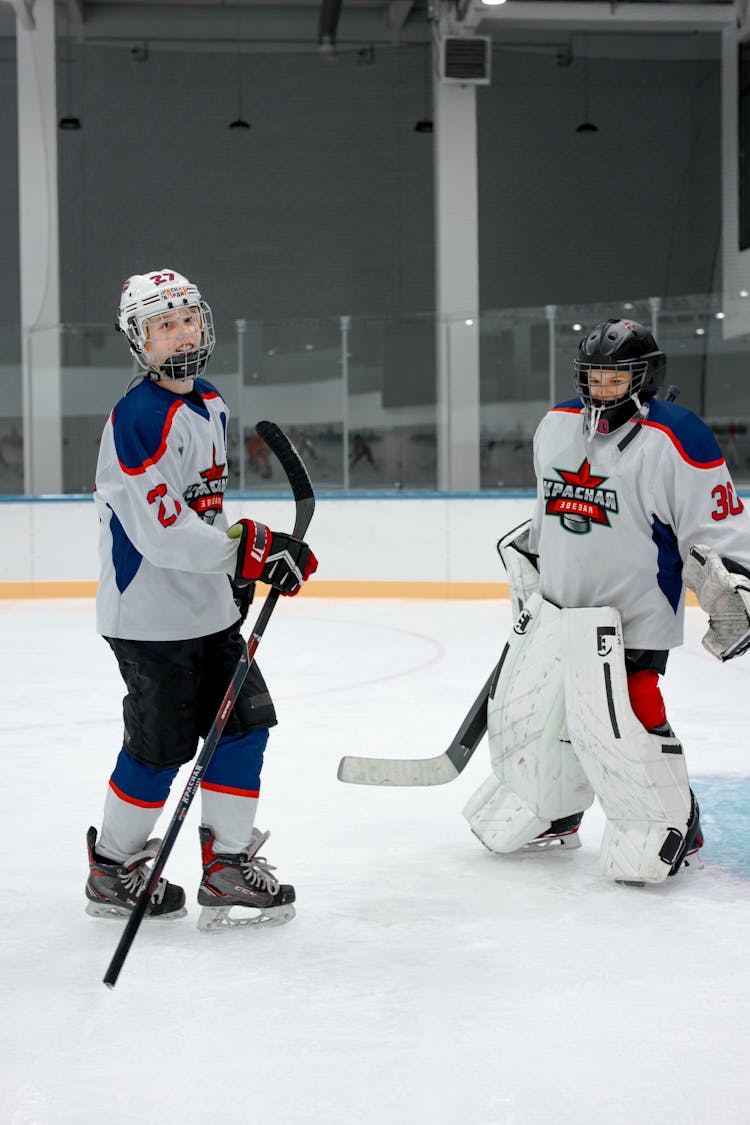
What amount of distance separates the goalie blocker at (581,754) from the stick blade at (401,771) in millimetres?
102

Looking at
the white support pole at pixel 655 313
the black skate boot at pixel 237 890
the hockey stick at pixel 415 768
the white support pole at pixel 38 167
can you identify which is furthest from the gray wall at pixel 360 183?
the black skate boot at pixel 237 890

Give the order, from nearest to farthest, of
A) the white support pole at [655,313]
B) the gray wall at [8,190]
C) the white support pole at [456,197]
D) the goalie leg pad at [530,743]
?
the goalie leg pad at [530,743] < the white support pole at [655,313] < the white support pole at [456,197] < the gray wall at [8,190]

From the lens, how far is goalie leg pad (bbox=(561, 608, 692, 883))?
225 cm

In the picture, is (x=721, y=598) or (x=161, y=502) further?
(x=721, y=598)

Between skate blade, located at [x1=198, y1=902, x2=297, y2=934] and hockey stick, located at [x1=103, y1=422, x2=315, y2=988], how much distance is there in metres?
0.13

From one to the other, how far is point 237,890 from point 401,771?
487mm

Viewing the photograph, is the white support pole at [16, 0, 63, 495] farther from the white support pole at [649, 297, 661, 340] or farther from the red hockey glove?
the red hockey glove

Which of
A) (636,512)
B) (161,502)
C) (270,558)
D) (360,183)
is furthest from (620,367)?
(360,183)

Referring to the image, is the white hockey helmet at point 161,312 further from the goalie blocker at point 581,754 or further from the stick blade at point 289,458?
the goalie blocker at point 581,754

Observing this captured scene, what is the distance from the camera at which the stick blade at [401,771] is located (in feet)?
7.93

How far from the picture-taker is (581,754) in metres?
2.33

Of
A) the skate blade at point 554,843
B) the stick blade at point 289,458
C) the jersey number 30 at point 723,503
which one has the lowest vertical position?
the skate blade at point 554,843

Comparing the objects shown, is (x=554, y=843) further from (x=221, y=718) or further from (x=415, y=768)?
(x=221, y=718)

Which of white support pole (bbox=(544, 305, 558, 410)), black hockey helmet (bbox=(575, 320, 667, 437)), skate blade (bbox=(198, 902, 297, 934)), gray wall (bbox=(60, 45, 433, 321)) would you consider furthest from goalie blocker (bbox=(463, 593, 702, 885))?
gray wall (bbox=(60, 45, 433, 321))
